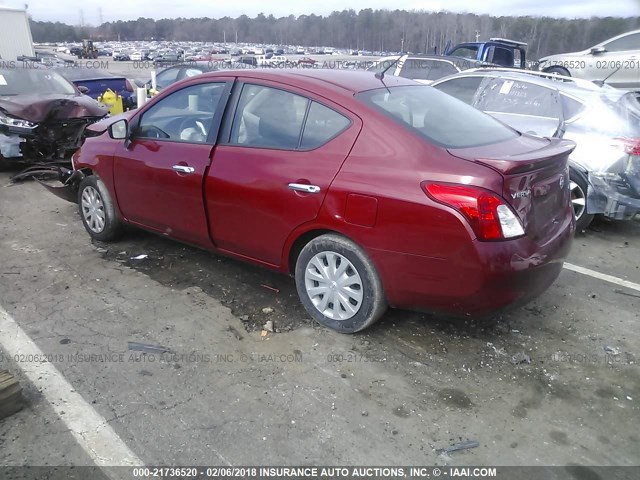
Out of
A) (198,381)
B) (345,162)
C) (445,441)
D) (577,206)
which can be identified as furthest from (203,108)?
(577,206)

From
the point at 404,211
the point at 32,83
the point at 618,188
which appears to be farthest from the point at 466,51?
the point at 404,211

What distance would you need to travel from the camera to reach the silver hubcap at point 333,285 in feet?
10.9

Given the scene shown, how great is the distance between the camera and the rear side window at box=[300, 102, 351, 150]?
3.31m

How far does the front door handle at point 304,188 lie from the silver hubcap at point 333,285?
42cm

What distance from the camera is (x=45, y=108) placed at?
7352mm

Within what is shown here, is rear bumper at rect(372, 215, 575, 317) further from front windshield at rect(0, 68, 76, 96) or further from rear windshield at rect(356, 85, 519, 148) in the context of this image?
front windshield at rect(0, 68, 76, 96)

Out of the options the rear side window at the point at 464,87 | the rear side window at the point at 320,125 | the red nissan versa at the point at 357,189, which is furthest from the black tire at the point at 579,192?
the rear side window at the point at 320,125

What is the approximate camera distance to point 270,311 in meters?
3.81

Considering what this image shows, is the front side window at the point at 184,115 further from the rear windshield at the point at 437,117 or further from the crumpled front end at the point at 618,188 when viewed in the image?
the crumpled front end at the point at 618,188

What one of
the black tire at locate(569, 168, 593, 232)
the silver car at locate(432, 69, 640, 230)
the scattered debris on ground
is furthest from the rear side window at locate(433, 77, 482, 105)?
the scattered debris on ground

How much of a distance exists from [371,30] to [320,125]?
5212 centimetres

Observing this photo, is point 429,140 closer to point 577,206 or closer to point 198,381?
point 198,381

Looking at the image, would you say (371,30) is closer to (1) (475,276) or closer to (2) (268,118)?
(2) (268,118)

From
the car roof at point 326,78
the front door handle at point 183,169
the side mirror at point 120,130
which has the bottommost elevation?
the front door handle at point 183,169
